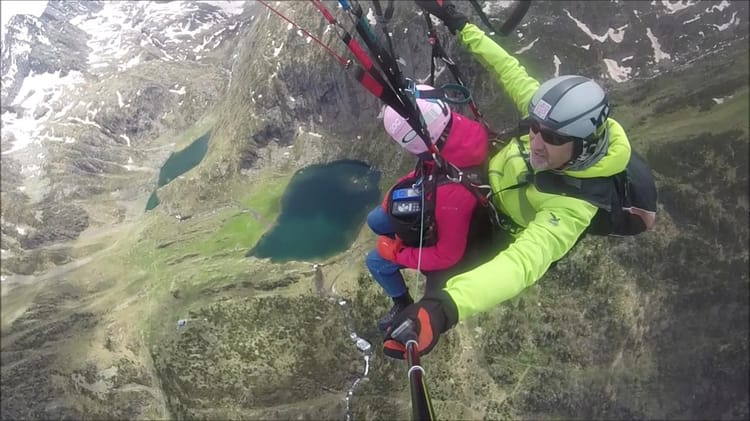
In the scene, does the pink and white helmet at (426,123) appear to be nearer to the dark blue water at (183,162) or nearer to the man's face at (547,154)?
the man's face at (547,154)

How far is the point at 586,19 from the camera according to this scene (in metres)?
121

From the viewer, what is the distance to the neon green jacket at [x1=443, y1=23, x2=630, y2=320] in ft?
20.6

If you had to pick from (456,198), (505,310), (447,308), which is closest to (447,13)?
(456,198)

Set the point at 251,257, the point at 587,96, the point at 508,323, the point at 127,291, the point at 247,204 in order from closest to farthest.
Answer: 1. the point at 587,96
2. the point at 508,323
3. the point at 251,257
4. the point at 127,291
5. the point at 247,204

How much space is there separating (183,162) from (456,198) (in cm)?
19166

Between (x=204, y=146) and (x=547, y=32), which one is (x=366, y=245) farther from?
(x=204, y=146)

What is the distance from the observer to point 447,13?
38.4 ft

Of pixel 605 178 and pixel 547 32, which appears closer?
pixel 605 178

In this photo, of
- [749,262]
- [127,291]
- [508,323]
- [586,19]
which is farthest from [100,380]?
[586,19]

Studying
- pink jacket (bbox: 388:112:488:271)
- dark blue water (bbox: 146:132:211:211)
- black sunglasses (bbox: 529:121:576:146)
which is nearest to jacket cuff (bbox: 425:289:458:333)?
black sunglasses (bbox: 529:121:576:146)

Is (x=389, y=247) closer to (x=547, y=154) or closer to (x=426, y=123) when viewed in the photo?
(x=426, y=123)

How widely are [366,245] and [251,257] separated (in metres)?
27.9

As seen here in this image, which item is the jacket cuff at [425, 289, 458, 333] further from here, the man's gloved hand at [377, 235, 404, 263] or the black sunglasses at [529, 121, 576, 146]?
the man's gloved hand at [377, 235, 404, 263]

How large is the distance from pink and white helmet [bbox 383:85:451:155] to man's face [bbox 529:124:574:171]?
6.35 feet
